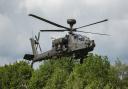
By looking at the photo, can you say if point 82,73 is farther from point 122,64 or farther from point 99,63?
point 122,64

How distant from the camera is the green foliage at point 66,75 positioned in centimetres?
12381

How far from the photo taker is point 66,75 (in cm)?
14088

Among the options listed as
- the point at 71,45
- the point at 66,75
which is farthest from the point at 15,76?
the point at 71,45

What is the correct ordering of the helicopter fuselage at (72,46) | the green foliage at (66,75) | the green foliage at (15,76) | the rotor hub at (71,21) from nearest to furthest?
the helicopter fuselage at (72,46), the rotor hub at (71,21), the green foliage at (66,75), the green foliage at (15,76)

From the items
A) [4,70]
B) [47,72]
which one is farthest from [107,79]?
[4,70]

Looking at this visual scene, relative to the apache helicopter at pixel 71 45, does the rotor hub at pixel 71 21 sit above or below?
above

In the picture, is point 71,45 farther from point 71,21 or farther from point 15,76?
point 15,76

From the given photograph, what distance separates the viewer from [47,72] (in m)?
154

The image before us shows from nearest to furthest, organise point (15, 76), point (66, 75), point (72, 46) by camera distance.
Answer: point (72, 46) < point (66, 75) < point (15, 76)

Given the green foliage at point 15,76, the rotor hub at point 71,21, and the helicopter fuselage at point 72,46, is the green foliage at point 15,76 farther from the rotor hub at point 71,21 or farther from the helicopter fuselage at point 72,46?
the rotor hub at point 71,21

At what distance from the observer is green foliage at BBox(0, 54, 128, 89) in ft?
406

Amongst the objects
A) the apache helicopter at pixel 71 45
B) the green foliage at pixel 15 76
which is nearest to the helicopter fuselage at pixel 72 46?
the apache helicopter at pixel 71 45

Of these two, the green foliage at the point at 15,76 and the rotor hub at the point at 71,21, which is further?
the green foliage at the point at 15,76

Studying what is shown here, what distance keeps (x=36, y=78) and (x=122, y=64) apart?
1807 inches
